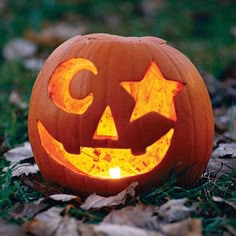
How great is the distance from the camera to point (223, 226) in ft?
7.44

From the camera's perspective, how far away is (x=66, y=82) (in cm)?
265

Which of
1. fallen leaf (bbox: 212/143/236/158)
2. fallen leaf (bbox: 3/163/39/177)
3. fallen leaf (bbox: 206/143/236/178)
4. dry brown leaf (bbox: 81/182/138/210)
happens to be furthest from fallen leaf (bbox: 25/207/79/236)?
fallen leaf (bbox: 212/143/236/158)

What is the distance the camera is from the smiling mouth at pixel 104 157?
260cm

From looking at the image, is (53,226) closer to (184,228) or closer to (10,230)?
(10,230)

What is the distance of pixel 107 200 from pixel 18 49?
168 inches

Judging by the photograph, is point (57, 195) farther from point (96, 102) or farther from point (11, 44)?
point (11, 44)

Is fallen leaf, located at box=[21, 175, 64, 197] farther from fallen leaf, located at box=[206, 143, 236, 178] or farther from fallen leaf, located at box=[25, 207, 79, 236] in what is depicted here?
fallen leaf, located at box=[206, 143, 236, 178]

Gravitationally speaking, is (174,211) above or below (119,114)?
below

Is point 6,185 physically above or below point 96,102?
below

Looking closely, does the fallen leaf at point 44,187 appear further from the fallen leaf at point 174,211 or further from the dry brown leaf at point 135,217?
the fallen leaf at point 174,211

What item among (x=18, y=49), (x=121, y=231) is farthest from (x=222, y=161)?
(x=18, y=49)

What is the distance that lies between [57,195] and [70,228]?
33 centimetres

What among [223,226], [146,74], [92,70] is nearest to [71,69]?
[92,70]

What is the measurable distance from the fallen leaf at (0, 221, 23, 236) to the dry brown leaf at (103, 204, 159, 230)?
0.33m
